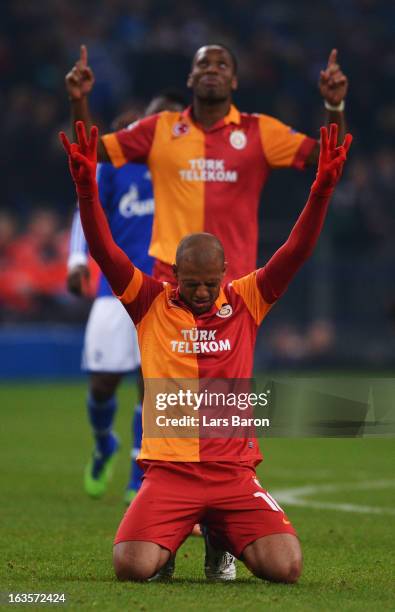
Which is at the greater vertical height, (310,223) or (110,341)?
(310,223)

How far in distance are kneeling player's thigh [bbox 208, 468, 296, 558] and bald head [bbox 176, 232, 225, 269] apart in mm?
788

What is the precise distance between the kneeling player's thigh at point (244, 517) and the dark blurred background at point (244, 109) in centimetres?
1051

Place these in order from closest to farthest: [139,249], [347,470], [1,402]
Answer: [139,249]
[347,470]
[1,402]

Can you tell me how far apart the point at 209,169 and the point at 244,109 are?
11.3 m

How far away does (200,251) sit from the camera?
4.76 meters

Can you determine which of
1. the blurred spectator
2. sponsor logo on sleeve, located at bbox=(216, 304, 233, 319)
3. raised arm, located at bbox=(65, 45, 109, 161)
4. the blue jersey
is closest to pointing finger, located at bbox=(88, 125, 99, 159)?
sponsor logo on sleeve, located at bbox=(216, 304, 233, 319)

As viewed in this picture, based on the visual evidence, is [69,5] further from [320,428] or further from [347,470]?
[320,428]

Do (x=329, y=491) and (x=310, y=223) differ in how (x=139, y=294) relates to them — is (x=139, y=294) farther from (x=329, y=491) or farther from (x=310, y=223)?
(x=329, y=491)

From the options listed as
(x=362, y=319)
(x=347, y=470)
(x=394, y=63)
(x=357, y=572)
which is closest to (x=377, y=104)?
(x=394, y=63)

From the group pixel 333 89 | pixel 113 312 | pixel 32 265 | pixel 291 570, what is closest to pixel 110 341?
pixel 113 312

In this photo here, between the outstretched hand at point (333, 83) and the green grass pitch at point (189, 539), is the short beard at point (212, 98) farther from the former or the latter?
the green grass pitch at point (189, 539)

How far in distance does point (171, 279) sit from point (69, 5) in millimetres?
13463

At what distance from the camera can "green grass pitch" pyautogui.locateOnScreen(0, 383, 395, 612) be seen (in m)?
4.43

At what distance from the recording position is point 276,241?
15508 millimetres
